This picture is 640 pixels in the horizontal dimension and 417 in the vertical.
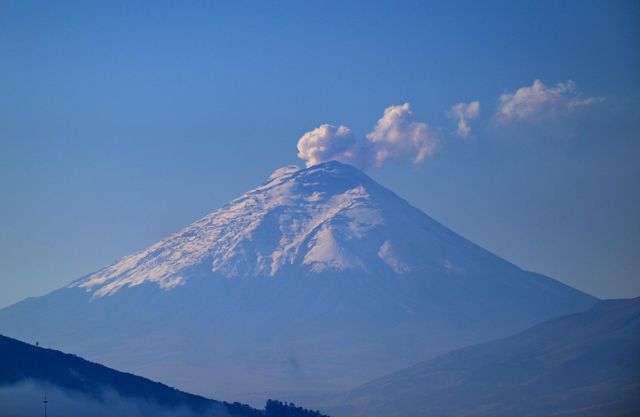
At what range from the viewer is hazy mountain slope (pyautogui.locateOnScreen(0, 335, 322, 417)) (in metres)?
144

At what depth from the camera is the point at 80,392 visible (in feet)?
508

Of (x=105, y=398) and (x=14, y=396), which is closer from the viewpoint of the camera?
(x=14, y=396)

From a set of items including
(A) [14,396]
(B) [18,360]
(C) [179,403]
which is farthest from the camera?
(C) [179,403]

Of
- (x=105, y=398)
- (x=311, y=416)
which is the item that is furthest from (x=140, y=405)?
(x=311, y=416)

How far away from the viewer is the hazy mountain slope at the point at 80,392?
144 m

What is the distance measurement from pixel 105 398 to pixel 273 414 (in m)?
25.5

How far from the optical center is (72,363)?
163 metres

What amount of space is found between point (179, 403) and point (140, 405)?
368 inches

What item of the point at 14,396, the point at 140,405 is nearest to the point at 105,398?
the point at 140,405

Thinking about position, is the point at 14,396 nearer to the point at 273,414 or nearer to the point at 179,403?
the point at 179,403

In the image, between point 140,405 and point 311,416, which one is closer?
point 140,405

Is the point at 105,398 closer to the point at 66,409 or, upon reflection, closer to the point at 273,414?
the point at 66,409

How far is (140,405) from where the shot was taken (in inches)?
6255

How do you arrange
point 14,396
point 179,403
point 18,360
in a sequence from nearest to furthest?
point 14,396, point 18,360, point 179,403
